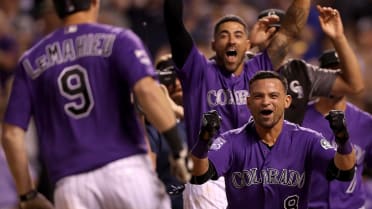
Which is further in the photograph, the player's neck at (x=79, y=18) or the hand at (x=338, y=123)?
the hand at (x=338, y=123)

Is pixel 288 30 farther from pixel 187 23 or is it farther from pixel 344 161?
pixel 187 23

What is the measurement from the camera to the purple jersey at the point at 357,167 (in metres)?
9.24

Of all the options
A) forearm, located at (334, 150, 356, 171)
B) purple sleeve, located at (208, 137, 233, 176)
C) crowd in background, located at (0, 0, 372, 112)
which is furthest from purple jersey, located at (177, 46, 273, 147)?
crowd in background, located at (0, 0, 372, 112)

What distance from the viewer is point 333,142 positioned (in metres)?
9.24

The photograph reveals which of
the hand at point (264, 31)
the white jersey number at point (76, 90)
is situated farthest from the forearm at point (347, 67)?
the white jersey number at point (76, 90)

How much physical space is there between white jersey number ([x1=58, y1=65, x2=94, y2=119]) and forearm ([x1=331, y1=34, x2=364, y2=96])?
3.10m

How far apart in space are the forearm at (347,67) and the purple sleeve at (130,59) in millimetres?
2926

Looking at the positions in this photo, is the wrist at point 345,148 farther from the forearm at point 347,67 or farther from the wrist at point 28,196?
the wrist at point 28,196

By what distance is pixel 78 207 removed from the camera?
6.07 meters

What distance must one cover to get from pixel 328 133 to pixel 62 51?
3.68m

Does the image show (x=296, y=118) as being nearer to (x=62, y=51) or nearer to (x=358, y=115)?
(x=358, y=115)

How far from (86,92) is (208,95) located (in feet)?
7.74

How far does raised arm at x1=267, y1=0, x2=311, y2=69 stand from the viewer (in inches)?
341

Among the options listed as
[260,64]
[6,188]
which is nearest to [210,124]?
[260,64]
